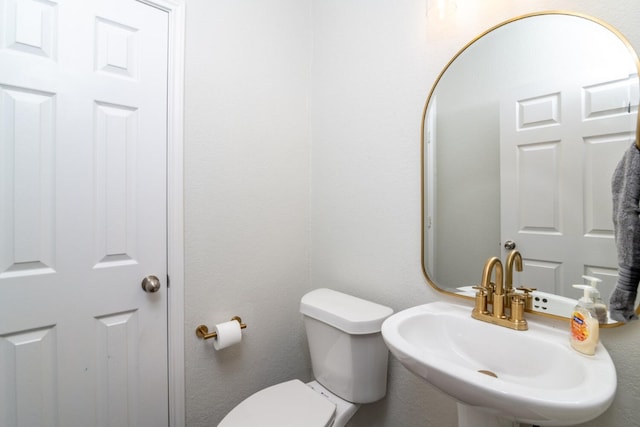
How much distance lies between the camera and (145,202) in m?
1.18

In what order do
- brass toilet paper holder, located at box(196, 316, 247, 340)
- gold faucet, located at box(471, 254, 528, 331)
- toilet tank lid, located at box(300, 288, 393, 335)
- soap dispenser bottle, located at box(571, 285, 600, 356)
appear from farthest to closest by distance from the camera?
brass toilet paper holder, located at box(196, 316, 247, 340), toilet tank lid, located at box(300, 288, 393, 335), gold faucet, located at box(471, 254, 528, 331), soap dispenser bottle, located at box(571, 285, 600, 356)

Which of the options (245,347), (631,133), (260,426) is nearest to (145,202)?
(245,347)

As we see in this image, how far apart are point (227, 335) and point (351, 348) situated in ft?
1.75

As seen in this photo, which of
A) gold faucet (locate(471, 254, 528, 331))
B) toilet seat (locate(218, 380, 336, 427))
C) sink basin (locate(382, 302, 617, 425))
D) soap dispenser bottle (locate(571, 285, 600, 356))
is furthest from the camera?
toilet seat (locate(218, 380, 336, 427))

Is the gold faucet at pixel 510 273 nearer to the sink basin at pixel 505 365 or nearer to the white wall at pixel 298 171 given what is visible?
the sink basin at pixel 505 365

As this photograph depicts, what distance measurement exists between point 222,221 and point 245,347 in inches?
24.1

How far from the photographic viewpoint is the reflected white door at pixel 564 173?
786 millimetres

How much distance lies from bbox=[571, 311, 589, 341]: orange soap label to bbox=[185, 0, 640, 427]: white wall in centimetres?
44

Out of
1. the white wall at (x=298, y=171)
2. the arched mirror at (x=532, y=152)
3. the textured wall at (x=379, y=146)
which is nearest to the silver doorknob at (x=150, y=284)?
the white wall at (x=298, y=171)

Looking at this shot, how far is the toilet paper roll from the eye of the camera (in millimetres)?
1267

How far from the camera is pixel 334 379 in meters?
1.23

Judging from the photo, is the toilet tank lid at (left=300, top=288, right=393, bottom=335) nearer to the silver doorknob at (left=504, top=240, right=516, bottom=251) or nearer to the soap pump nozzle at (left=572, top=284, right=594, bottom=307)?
the silver doorknob at (left=504, top=240, right=516, bottom=251)

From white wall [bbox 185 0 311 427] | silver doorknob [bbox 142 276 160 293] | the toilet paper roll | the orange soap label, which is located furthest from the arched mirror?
silver doorknob [bbox 142 276 160 293]

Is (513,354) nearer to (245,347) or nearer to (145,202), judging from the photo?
(245,347)
